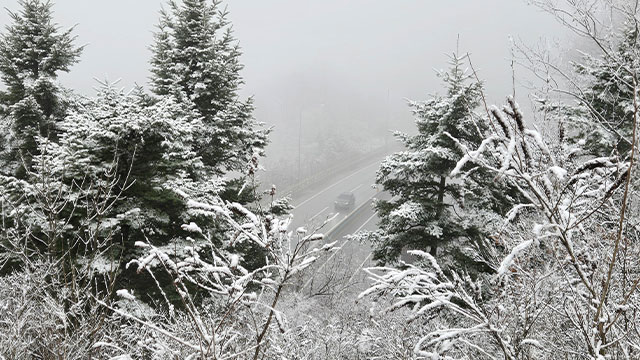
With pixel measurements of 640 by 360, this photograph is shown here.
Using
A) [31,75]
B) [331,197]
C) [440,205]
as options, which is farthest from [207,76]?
[331,197]

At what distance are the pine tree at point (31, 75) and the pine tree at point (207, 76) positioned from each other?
9.98 feet

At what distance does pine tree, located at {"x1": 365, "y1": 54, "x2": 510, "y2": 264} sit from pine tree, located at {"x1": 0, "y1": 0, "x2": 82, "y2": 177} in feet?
36.2

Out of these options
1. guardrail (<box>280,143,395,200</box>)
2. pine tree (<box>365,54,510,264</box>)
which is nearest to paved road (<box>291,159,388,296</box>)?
guardrail (<box>280,143,395,200</box>)

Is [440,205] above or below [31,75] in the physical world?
below

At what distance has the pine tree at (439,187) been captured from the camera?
10523mm

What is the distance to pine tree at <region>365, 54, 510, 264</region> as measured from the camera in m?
Result: 10.5

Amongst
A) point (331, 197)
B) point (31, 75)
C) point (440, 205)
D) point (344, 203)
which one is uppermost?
point (31, 75)

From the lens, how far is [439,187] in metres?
11.7

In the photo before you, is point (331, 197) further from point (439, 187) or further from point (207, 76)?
point (439, 187)

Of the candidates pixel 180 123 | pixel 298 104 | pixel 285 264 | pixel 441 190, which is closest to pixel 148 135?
pixel 180 123

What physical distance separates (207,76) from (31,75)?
5.68 metres

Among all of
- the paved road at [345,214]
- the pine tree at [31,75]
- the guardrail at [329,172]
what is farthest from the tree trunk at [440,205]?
the guardrail at [329,172]

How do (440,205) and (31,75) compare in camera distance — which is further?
(31,75)

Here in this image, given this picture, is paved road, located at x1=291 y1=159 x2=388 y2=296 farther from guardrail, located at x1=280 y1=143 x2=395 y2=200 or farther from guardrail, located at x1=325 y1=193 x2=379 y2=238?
guardrail, located at x1=280 y1=143 x2=395 y2=200
